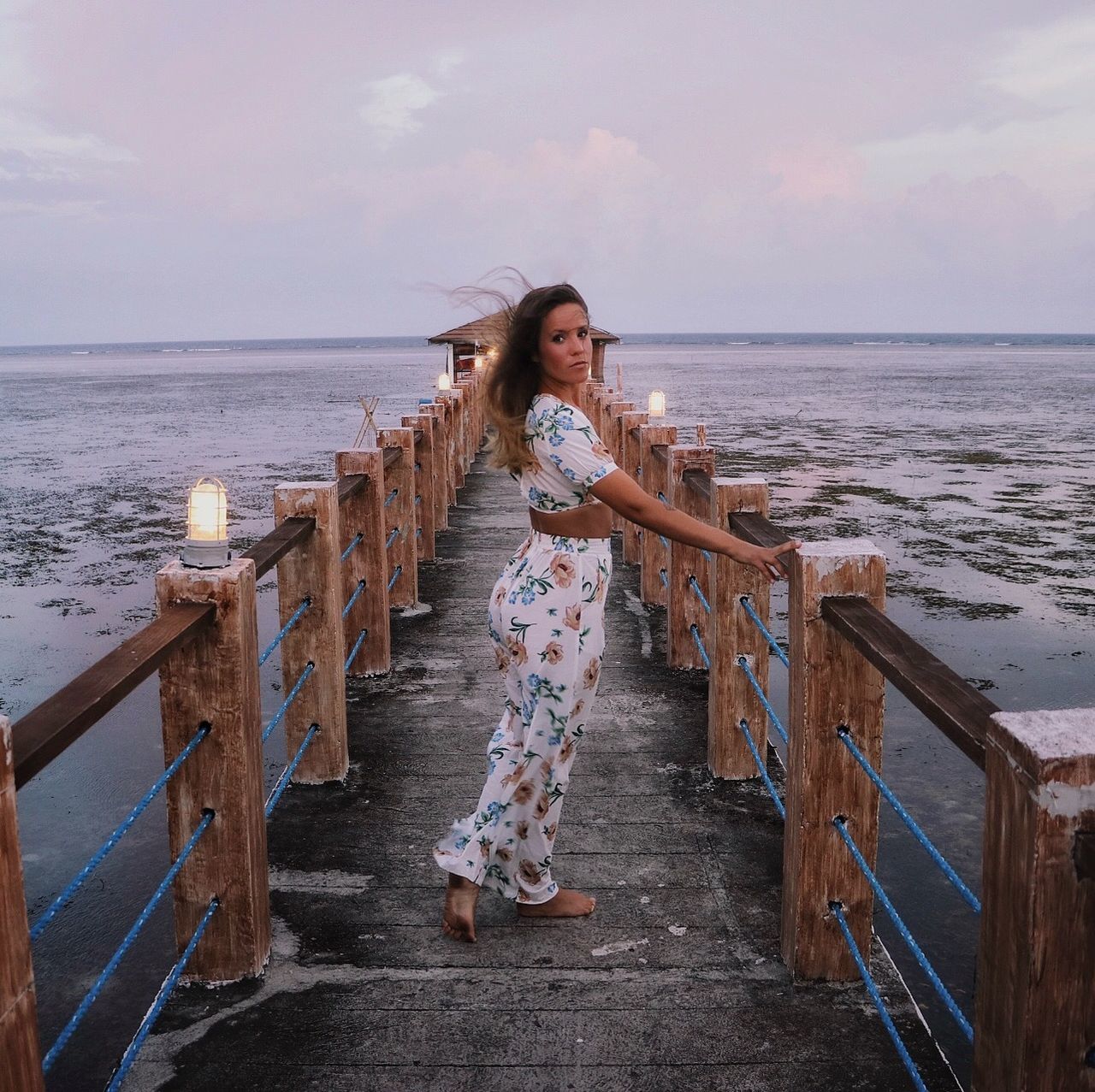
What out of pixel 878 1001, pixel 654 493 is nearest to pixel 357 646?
pixel 654 493

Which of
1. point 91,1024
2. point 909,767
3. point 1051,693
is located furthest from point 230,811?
point 1051,693

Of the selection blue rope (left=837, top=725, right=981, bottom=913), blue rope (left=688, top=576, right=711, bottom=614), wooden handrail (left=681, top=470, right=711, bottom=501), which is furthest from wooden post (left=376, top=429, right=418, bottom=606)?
blue rope (left=837, top=725, right=981, bottom=913)

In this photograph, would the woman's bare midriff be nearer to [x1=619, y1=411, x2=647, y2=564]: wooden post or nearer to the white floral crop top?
the white floral crop top

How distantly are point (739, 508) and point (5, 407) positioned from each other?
45791mm

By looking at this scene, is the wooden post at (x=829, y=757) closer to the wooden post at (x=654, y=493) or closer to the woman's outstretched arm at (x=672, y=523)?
the woman's outstretched arm at (x=672, y=523)

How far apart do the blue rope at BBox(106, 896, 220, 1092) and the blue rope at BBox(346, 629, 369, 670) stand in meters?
2.52

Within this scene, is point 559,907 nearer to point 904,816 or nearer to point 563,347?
point 904,816

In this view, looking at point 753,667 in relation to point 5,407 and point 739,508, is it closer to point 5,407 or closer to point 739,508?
point 739,508

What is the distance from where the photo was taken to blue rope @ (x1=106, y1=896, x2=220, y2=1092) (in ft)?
8.15

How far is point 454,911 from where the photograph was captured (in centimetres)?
309

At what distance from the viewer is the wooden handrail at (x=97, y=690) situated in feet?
5.64

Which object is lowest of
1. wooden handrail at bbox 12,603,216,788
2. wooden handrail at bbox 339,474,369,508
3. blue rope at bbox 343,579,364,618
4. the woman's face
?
blue rope at bbox 343,579,364,618

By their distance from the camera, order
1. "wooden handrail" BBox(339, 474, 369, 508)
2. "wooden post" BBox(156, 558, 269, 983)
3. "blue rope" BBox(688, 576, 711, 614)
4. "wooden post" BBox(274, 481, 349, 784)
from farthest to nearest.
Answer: "blue rope" BBox(688, 576, 711, 614) < "wooden handrail" BBox(339, 474, 369, 508) < "wooden post" BBox(274, 481, 349, 784) < "wooden post" BBox(156, 558, 269, 983)

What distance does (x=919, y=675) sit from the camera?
2051mm
